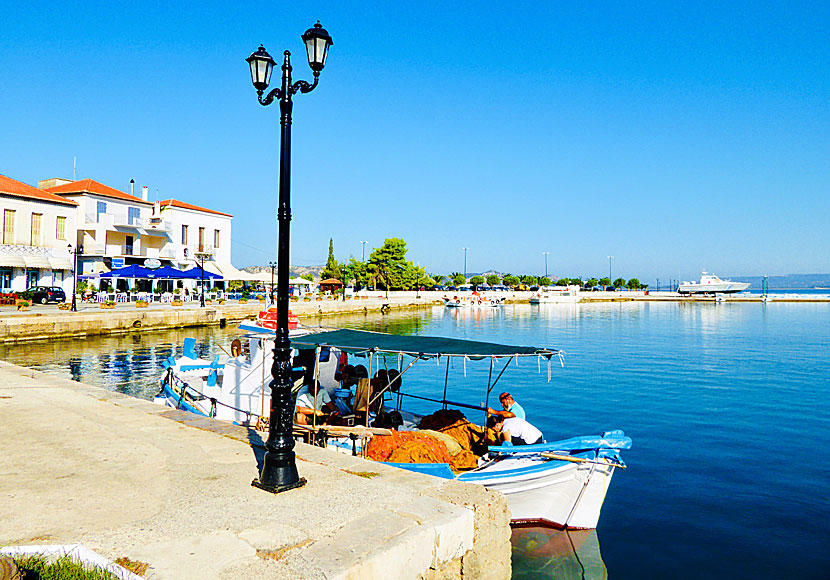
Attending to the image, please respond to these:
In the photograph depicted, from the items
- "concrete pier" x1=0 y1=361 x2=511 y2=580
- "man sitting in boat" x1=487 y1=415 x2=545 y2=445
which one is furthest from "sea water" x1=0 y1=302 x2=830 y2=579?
"concrete pier" x1=0 y1=361 x2=511 y2=580

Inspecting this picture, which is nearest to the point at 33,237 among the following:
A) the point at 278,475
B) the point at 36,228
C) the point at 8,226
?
the point at 36,228

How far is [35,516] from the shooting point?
204 inches

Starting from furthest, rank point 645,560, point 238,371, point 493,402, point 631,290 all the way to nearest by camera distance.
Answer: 1. point 631,290
2. point 493,402
3. point 238,371
4. point 645,560

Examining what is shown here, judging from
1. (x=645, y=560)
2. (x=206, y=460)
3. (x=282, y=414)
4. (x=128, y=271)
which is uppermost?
(x=128, y=271)

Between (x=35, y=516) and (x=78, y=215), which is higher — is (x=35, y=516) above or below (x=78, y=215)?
below

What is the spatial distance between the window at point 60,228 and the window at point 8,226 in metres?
3.24

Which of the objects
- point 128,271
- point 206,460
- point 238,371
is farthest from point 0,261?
point 206,460

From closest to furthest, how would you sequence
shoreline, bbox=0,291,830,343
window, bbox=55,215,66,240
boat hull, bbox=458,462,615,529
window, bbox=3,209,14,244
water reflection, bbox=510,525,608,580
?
water reflection, bbox=510,525,608,580 < boat hull, bbox=458,462,615,529 < shoreline, bbox=0,291,830,343 < window, bbox=3,209,14,244 < window, bbox=55,215,66,240

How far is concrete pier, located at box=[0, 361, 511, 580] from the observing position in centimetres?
444

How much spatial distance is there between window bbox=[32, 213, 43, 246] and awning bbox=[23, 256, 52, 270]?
1.89 m

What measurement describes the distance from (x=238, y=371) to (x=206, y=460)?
4969 mm

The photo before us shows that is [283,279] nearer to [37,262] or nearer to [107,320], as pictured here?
[107,320]

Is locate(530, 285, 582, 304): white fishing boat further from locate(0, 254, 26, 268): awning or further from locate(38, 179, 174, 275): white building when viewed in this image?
locate(0, 254, 26, 268): awning

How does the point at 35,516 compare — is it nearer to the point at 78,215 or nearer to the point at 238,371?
the point at 238,371
